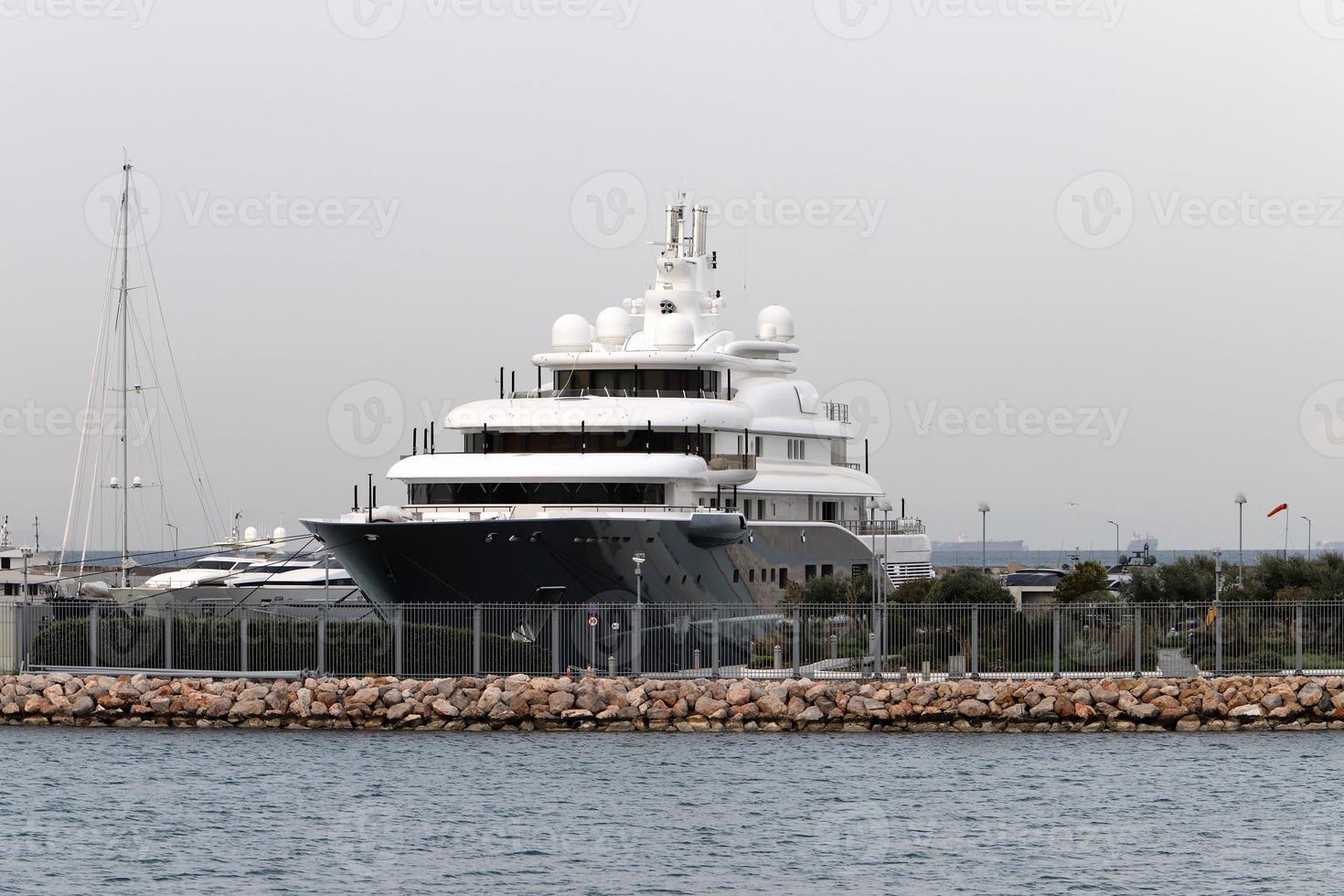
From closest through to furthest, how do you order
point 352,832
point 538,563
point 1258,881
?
point 1258,881 → point 352,832 → point 538,563

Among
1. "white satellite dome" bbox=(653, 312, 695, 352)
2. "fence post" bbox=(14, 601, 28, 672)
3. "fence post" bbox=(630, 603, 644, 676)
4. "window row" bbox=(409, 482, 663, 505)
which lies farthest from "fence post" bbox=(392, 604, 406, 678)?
"white satellite dome" bbox=(653, 312, 695, 352)

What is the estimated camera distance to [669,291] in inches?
2405

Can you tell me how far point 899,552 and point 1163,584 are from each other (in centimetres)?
1160

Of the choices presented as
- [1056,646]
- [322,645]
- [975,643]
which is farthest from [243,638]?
[1056,646]

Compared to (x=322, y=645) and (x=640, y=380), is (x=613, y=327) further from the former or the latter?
(x=322, y=645)

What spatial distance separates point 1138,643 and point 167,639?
19.1 m

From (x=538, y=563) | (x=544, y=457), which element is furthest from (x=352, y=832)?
(x=544, y=457)

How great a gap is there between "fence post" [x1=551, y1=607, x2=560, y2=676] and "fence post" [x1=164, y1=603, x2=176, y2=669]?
7681 mm

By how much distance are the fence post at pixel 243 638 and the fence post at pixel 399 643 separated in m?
2.88

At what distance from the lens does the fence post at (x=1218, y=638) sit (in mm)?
43188

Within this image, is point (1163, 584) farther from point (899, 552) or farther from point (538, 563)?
point (538, 563)

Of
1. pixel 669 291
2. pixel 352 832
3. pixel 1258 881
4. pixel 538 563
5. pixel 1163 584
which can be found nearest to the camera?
pixel 1258 881

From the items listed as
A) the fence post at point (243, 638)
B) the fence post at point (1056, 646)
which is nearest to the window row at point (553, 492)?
the fence post at point (243, 638)

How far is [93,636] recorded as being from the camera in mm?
44781
